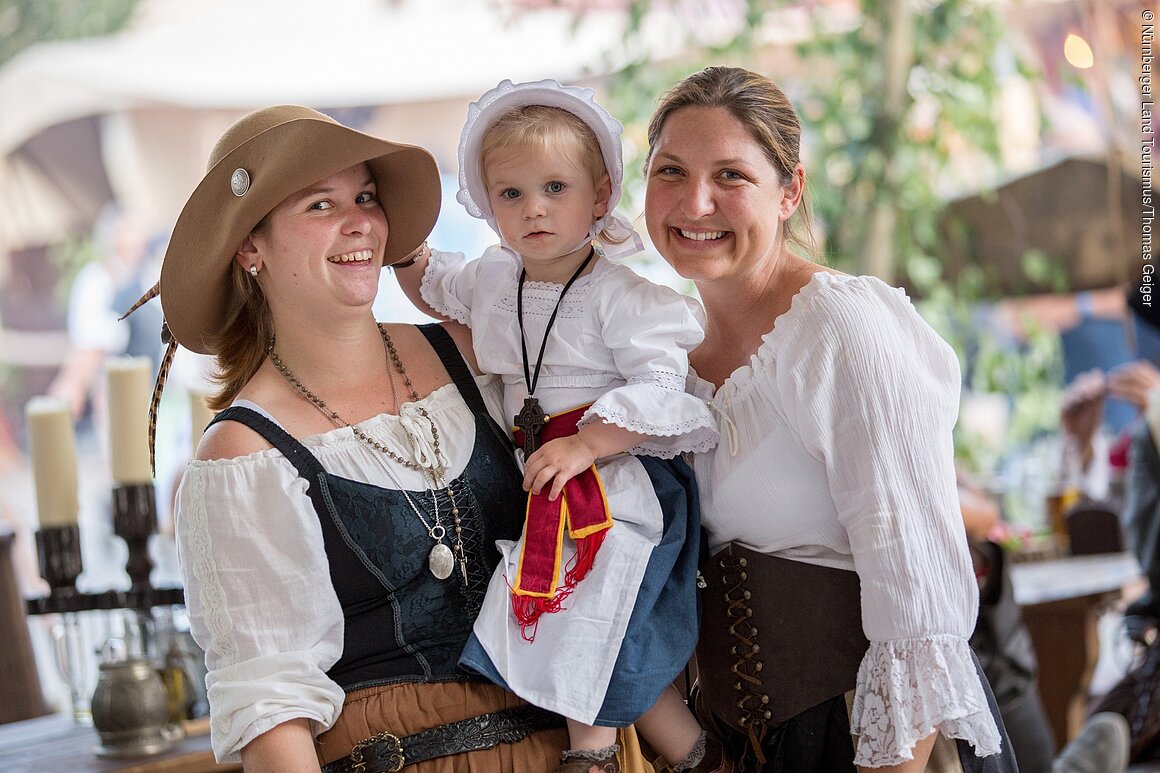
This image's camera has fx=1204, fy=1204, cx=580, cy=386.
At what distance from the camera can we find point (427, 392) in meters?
1.97

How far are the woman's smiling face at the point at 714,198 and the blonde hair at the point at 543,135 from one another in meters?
0.12

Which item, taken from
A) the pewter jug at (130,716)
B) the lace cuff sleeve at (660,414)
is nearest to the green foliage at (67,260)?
the pewter jug at (130,716)

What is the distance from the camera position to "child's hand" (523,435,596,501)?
178 centimetres


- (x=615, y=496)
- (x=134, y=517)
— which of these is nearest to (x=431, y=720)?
(x=615, y=496)

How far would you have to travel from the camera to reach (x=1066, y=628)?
167 inches

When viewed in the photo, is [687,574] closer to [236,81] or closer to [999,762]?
[999,762]

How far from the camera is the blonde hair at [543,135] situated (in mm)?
1892

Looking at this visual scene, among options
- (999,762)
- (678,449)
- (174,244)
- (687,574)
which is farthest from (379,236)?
(999,762)

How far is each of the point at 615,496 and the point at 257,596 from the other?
0.55 m

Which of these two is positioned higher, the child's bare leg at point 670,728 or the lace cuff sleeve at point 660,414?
the lace cuff sleeve at point 660,414

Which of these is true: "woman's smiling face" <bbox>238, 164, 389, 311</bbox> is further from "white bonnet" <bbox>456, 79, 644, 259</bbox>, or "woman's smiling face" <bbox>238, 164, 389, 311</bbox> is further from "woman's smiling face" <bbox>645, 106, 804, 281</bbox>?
"woman's smiling face" <bbox>645, 106, 804, 281</bbox>

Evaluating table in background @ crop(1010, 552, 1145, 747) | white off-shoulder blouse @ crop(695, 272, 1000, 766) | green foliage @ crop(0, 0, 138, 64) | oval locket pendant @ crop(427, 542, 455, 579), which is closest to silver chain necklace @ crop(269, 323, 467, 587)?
oval locket pendant @ crop(427, 542, 455, 579)

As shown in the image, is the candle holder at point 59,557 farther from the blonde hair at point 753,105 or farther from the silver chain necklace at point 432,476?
the blonde hair at point 753,105

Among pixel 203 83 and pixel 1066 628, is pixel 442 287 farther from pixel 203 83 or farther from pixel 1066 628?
pixel 203 83
